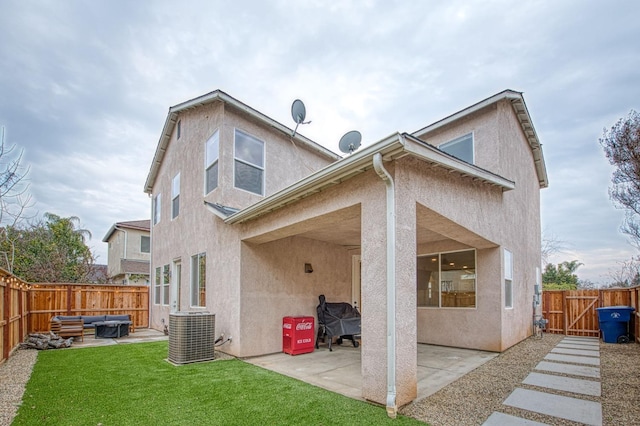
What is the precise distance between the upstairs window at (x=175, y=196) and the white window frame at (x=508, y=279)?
30.8 ft

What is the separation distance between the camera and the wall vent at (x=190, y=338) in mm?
6414

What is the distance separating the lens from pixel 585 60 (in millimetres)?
8977

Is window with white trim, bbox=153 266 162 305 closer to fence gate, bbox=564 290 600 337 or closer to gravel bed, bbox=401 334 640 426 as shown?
gravel bed, bbox=401 334 640 426

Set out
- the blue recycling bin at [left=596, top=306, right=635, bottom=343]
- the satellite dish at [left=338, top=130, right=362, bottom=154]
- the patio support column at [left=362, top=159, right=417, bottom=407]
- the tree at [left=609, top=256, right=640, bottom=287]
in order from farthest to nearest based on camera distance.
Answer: the tree at [left=609, top=256, right=640, bottom=287] → the blue recycling bin at [left=596, top=306, right=635, bottom=343] → the satellite dish at [left=338, top=130, right=362, bottom=154] → the patio support column at [left=362, top=159, right=417, bottom=407]

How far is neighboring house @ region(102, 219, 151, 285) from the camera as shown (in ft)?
63.2

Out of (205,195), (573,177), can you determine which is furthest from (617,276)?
(205,195)

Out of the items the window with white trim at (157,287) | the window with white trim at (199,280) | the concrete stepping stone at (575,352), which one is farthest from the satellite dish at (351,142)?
the window with white trim at (157,287)

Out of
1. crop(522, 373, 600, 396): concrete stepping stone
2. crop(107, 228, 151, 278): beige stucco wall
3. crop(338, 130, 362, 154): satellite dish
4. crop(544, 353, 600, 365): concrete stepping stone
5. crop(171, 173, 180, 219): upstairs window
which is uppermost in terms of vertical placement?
crop(338, 130, 362, 154): satellite dish

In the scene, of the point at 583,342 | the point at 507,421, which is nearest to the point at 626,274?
the point at 583,342

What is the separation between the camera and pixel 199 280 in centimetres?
885

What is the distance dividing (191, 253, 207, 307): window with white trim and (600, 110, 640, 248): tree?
12.2m

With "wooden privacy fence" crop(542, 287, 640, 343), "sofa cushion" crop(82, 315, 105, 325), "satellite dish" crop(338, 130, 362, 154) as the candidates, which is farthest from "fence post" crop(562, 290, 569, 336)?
"sofa cushion" crop(82, 315, 105, 325)

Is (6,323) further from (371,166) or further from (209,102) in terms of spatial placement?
(371,166)

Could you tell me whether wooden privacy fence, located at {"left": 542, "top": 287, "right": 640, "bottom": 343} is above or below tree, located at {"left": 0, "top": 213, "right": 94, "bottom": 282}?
Answer: below
